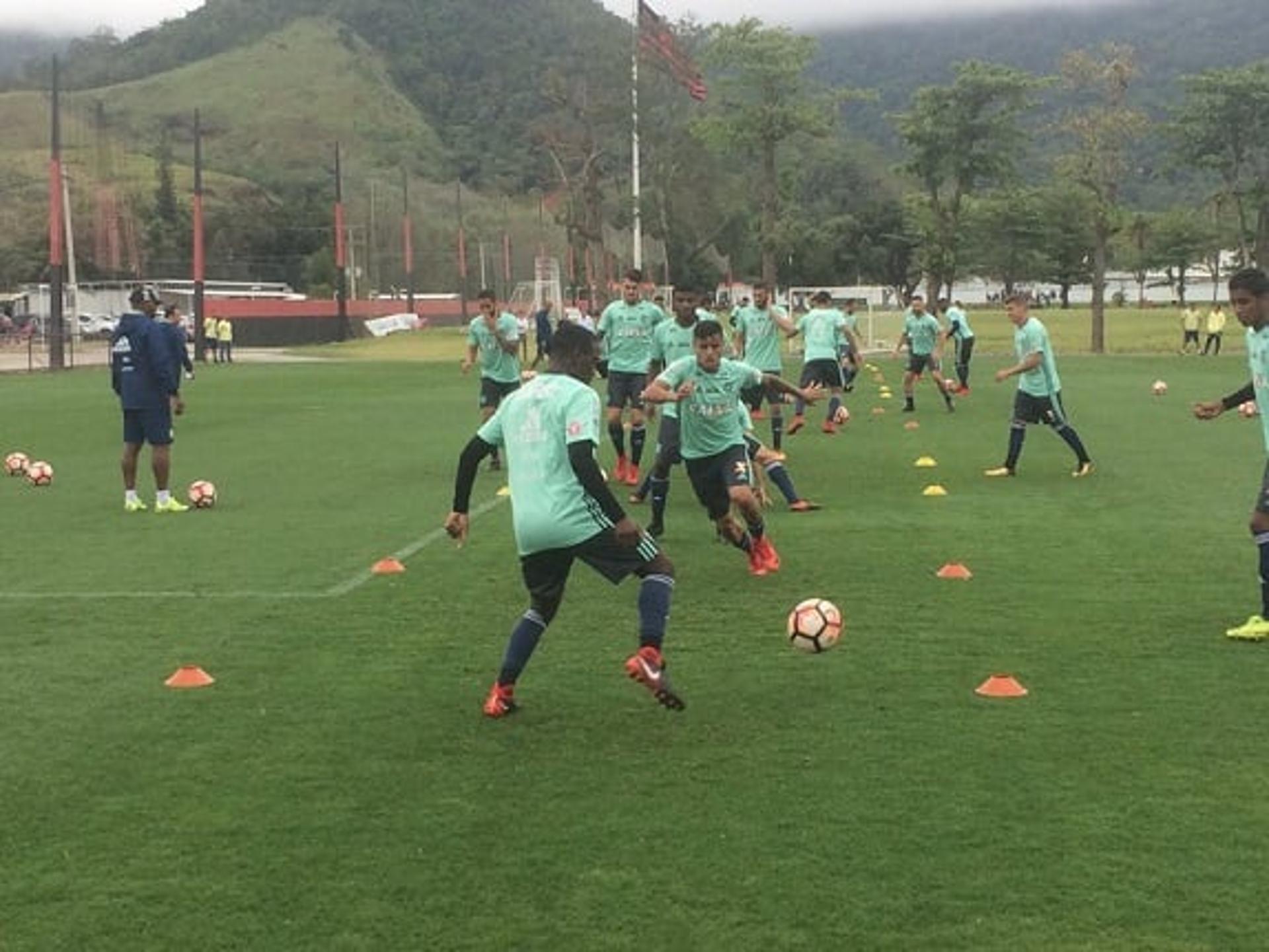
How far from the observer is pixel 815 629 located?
761cm

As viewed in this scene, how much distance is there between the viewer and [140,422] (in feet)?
44.8

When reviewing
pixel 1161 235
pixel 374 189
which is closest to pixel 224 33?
pixel 374 189

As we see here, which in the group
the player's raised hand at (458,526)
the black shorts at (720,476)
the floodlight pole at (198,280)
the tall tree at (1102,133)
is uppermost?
the tall tree at (1102,133)

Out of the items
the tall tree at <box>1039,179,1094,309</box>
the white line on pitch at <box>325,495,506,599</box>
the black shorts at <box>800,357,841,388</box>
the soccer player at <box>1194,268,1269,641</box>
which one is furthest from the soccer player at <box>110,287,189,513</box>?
the tall tree at <box>1039,179,1094,309</box>

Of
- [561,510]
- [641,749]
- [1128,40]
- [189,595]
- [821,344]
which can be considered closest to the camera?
[641,749]

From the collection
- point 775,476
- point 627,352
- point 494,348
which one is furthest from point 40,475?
point 775,476

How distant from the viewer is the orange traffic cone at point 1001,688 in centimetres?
696

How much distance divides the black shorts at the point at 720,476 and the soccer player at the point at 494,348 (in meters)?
6.19

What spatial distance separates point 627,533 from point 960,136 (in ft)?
206

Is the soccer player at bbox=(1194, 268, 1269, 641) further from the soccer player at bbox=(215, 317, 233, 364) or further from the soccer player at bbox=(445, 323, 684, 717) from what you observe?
the soccer player at bbox=(215, 317, 233, 364)

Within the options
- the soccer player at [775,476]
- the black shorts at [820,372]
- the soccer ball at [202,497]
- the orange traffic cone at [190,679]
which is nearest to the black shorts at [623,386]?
the soccer player at [775,476]

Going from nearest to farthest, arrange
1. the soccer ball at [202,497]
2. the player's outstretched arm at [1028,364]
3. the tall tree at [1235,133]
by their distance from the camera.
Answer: the soccer ball at [202,497] < the player's outstretched arm at [1028,364] < the tall tree at [1235,133]

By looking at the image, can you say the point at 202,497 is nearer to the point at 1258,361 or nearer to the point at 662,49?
the point at 1258,361

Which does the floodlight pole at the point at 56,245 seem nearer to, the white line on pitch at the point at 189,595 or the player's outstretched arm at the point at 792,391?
the white line on pitch at the point at 189,595
